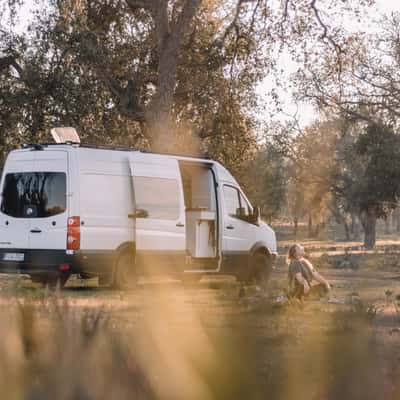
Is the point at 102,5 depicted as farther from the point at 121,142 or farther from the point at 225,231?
the point at 225,231

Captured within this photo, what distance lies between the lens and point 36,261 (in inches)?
692

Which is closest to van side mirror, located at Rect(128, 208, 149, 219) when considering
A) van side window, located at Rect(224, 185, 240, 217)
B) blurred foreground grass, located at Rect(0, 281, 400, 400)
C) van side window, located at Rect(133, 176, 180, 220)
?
van side window, located at Rect(133, 176, 180, 220)

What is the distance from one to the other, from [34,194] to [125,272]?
216 centimetres

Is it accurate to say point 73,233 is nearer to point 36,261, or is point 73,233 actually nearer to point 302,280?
point 36,261

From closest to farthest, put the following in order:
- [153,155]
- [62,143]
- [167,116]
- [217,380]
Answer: [217,380], [62,143], [153,155], [167,116]

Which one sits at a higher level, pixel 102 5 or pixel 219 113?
pixel 102 5

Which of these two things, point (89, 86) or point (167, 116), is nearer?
point (167, 116)

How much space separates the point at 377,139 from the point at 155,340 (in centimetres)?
3957

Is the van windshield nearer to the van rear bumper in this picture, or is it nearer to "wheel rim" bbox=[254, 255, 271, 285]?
the van rear bumper

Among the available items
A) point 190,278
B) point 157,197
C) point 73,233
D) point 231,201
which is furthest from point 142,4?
point 73,233

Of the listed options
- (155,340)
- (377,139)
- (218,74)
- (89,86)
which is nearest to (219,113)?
(218,74)

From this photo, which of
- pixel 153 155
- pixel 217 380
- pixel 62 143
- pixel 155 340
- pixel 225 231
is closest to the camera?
pixel 217 380

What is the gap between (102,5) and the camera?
31344 millimetres


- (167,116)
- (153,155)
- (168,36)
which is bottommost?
(153,155)
